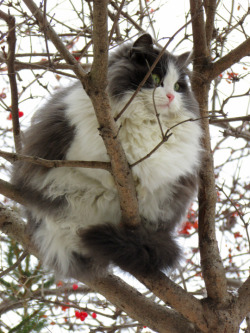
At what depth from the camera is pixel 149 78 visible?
230cm

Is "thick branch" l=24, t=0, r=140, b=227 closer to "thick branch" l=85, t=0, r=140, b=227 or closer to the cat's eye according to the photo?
"thick branch" l=85, t=0, r=140, b=227

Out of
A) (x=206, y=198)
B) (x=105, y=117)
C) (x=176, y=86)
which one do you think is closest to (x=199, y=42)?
(x=176, y=86)

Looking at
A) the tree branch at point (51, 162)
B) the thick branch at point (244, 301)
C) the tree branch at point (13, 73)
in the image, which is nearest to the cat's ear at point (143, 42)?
the tree branch at point (13, 73)

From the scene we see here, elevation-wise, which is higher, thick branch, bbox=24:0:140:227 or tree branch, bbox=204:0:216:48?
tree branch, bbox=204:0:216:48

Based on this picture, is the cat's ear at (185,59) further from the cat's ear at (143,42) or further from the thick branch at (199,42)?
the cat's ear at (143,42)

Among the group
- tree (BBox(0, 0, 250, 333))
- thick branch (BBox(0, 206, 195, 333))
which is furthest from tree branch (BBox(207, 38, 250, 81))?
thick branch (BBox(0, 206, 195, 333))

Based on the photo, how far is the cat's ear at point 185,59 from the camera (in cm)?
253

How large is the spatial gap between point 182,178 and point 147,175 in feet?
1.09

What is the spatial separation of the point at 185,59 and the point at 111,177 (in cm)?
92

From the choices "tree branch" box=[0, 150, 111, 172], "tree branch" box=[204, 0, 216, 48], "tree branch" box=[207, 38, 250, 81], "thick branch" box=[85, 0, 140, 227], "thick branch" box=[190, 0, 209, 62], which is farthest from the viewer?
"tree branch" box=[204, 0, 216, 48]

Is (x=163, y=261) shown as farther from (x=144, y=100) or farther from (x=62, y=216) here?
(x=144, y=100)

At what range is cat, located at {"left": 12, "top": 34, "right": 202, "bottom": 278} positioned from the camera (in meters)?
2.14

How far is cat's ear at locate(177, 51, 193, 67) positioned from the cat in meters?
0.05

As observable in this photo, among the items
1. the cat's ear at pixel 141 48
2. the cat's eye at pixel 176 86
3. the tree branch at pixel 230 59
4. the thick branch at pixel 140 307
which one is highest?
the tree branch at pixel 230 59
